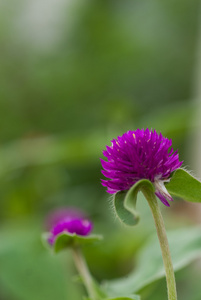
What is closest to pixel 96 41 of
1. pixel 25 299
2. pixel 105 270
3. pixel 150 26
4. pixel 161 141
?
pixel 150 26

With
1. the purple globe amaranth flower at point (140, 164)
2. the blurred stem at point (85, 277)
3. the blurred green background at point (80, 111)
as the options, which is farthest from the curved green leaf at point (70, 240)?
the blurred green background at point (80, 111)

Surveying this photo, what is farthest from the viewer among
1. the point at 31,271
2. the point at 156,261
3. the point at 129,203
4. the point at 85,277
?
the point at 31,271

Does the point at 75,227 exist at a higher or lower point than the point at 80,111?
lower

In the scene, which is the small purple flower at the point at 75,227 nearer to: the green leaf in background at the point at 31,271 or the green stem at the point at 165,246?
the green stem at the point at 165,246

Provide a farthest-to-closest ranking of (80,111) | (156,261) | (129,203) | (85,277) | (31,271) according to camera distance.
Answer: (80,111)
(31,271)
(156,261)
(85,277)
(129,203)

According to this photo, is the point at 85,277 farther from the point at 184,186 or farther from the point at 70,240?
the point at 184,186

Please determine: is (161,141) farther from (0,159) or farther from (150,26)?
(150,26)

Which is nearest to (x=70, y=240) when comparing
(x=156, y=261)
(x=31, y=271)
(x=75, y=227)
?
(x=75, y=227)
